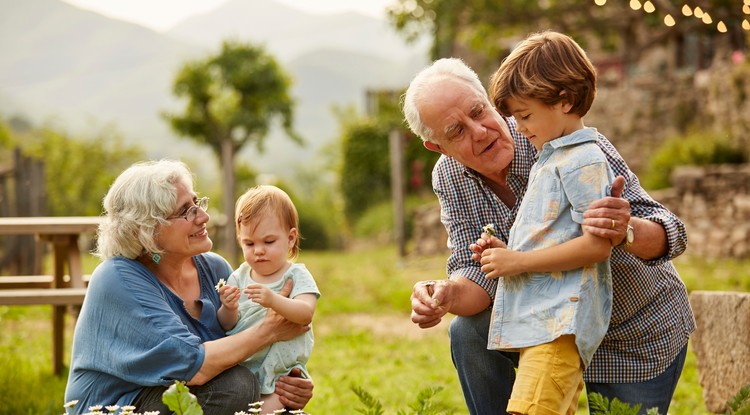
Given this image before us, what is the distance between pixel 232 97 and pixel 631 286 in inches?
854

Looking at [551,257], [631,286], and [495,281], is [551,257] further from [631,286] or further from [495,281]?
[495,281]

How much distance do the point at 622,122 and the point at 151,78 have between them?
172m

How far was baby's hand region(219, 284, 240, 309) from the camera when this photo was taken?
314 cm

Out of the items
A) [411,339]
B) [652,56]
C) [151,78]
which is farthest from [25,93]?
[411,339]

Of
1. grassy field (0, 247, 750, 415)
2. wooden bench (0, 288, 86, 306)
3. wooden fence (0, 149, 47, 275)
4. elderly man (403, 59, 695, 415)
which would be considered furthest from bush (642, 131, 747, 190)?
elderly man (403, 59, 695, 415)

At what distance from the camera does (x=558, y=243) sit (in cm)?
269

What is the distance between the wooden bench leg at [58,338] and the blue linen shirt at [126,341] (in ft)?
9.13

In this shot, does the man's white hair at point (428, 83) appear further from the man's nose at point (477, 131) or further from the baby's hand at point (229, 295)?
the baby's hand at point (229, 295)

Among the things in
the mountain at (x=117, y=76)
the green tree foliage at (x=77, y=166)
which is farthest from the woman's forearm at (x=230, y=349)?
the mountain at (x=117, y=76)

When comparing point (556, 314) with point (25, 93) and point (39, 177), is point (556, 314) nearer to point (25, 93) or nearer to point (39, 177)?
point (39, 177)

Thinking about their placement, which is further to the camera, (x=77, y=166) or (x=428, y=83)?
(x=77, y=166)

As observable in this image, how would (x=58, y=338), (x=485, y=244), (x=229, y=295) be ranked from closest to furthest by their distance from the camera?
(x=485, y=244), (x=229, y=295), (x=58, y=338)

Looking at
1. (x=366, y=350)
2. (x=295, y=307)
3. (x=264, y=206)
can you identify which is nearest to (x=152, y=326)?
(x=295, y=307)

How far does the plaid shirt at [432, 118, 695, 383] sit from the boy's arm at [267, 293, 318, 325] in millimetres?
531
